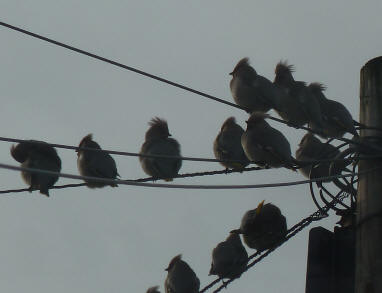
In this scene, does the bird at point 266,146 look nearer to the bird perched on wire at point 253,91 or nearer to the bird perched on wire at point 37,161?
the bird perched on wire at point 253,91

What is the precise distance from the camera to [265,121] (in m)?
9.77

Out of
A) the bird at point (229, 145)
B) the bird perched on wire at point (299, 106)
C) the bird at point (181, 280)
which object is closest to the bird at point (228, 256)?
the bird at point (181, 280)

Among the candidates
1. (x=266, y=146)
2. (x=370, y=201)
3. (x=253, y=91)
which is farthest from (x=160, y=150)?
(x=370, y=201)

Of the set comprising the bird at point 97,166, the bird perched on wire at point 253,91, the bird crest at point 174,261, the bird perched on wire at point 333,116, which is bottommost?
the bird crest at point 174,261

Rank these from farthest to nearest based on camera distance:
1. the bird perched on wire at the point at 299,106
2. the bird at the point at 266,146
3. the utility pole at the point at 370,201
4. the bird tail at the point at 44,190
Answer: the bird tail at the point at 44,190 → the bird perched on wire at the point at 299,106 → the bird at the point at 266,146 → the utility pole at the point at 370,201

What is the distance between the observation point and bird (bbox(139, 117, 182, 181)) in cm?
1083

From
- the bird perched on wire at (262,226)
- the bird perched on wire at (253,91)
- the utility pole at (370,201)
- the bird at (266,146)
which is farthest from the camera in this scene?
the bird perched on wire at (253,91)

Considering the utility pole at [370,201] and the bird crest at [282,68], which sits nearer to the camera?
the utility pole at [370,201]

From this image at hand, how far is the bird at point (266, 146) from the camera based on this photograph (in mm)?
8945

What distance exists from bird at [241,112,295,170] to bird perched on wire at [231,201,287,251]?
37.9 inches

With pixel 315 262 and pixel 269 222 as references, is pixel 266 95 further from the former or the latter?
pixel 315 262


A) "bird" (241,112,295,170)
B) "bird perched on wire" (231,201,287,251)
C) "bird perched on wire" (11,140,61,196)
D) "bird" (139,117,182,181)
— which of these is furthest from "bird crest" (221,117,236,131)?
"bird" (241,112,295,170)

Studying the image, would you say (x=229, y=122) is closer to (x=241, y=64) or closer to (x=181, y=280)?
(x=241, y=64)

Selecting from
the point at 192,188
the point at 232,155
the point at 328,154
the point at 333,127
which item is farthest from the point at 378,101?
the point at 232,155
